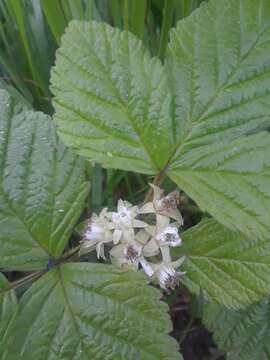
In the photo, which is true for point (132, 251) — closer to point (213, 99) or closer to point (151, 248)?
point (151, 248)

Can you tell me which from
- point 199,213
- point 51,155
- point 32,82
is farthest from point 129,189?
point 51,155

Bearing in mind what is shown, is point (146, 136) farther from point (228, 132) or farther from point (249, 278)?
point (249, 278)

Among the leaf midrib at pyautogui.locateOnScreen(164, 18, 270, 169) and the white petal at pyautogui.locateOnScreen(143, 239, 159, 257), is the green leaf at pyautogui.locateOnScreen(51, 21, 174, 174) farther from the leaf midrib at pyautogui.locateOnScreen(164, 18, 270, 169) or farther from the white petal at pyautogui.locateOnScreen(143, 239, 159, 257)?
the white petal at pyautogui.locateOnScreen(143, 239, 159, 257)

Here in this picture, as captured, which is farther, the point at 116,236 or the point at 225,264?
the point at 225,264

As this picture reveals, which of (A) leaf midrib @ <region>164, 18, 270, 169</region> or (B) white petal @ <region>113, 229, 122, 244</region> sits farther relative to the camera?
(A) leaf midrib @ <region>164, 18, 270, 169</region>

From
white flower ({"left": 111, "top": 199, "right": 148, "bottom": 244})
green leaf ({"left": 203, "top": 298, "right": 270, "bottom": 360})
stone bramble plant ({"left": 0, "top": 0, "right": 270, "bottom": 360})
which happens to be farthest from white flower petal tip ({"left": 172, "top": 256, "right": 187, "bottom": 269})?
green leaf ({"left": 203, "top": 298, "right": 270, "bottom": 360})

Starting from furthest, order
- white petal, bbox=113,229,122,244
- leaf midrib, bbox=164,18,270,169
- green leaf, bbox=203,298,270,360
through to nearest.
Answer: green leaf, bbox=203,298,270,360 < leaf midrib, bbox=164,18,270,169 < white petal, bbox=113,229,122,244

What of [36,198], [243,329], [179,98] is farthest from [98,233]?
[243,329]
